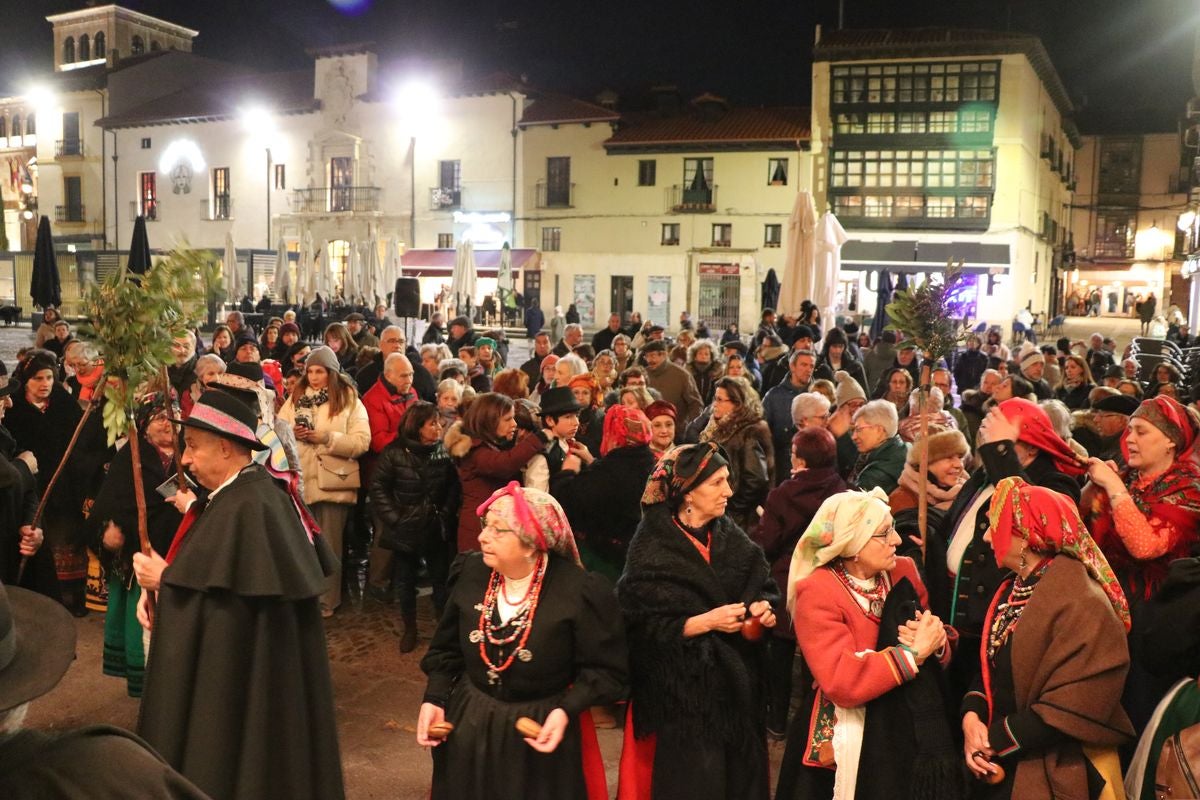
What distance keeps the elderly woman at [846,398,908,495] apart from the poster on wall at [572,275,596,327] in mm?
36014

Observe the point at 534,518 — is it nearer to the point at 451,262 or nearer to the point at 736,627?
the point at 736,627

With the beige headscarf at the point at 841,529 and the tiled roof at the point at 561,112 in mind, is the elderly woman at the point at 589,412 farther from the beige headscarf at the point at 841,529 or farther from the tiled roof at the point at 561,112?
the tiled roof at the point at 561,112

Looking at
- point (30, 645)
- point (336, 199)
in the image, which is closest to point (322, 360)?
point (30, 645)

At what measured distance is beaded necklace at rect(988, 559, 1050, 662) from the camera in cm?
343

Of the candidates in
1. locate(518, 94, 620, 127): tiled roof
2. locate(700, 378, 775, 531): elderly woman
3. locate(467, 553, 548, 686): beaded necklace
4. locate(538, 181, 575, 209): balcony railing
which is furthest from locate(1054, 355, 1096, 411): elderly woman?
locate(538, 181, 575, 209): balcony railing

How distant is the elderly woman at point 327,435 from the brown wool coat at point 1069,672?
4847mm

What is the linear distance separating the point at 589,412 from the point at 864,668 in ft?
14.2

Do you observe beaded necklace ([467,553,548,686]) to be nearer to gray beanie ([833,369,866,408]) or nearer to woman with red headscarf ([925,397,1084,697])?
woman with red headscarf ([925,397,1084,697])

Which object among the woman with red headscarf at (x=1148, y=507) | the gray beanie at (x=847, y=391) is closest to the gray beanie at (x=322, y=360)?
the gray beanie at (x=847, y=391)

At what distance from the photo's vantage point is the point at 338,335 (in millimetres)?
11766

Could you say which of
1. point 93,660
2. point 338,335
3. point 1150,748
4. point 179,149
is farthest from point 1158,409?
point 179,149

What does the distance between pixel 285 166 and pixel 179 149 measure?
5.90 m

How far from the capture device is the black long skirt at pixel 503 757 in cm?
360

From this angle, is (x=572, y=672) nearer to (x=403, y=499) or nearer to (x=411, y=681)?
(x=411, y=681)
